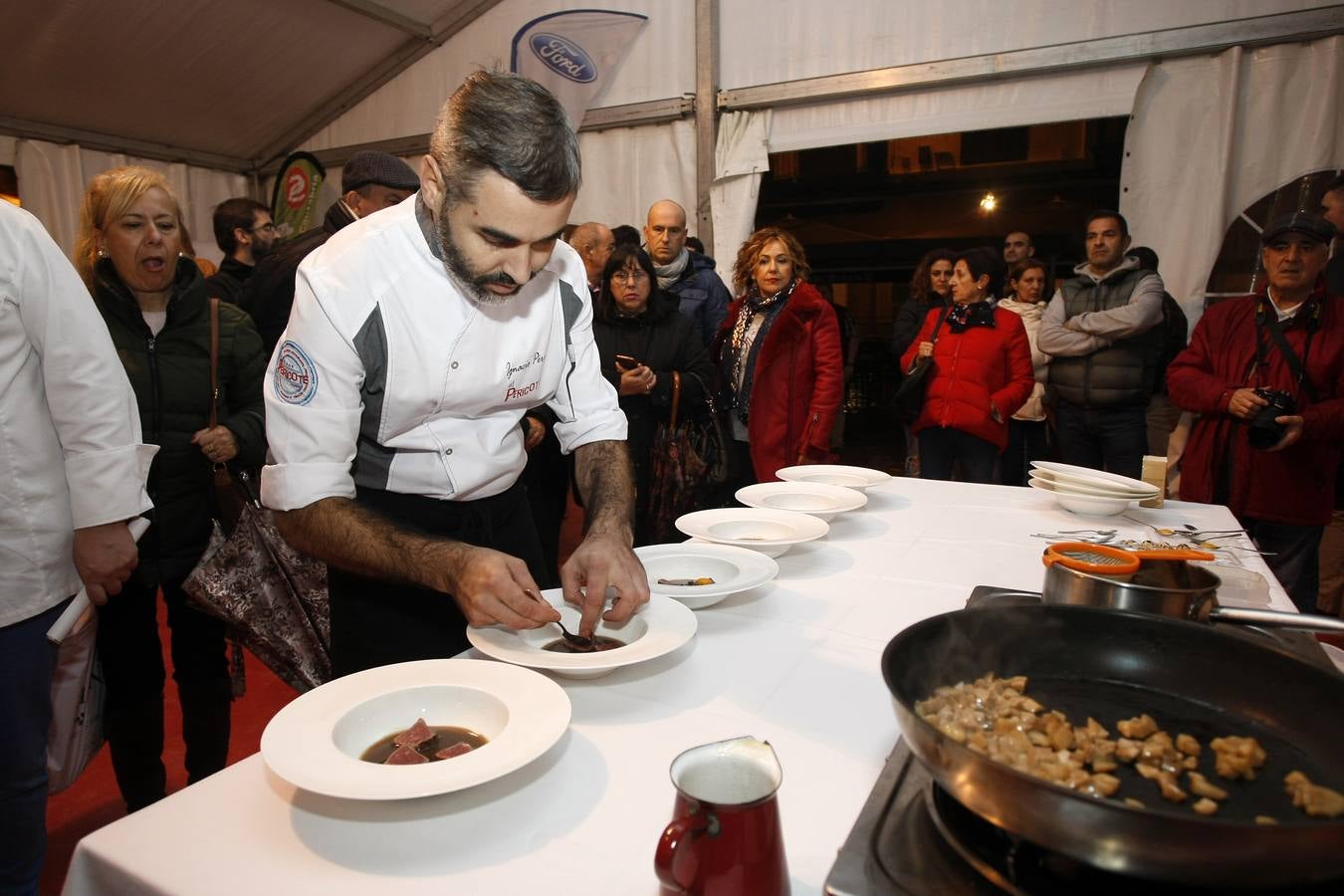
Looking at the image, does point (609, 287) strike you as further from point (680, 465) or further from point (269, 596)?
point (269, 596)

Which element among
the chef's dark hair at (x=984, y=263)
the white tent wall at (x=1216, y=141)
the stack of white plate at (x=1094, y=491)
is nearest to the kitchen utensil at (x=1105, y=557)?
the stack of white plate at (x=1094, y=491)

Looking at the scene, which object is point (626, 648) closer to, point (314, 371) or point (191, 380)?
point (314, 371)

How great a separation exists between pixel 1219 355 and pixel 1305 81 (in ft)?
6.64

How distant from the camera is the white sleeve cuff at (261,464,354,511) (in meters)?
1.28

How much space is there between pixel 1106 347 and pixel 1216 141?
1447 millimetres

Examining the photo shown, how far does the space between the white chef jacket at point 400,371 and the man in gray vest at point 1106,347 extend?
10.1 feet

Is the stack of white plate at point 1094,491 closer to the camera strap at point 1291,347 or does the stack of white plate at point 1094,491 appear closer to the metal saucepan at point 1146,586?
the metal saucepan at point 1146,586

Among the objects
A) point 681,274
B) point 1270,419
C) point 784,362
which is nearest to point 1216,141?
point 1270,419

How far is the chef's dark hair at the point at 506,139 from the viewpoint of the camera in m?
1.22

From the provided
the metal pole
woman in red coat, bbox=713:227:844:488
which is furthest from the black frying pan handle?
the metal pole

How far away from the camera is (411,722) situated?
984 millimetres

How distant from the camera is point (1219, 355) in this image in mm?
3076

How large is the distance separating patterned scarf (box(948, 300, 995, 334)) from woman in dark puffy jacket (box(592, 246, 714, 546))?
122cm

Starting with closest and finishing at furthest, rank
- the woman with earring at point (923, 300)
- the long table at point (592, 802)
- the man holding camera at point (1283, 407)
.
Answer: the long table at point (592, 802), the man holding camera at point (1283, 407), the woman with earring at point (923, 300)
